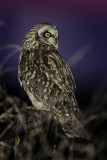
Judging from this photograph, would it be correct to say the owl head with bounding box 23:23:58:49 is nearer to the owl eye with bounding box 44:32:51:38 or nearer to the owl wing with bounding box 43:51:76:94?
the owl eye with bounding box 44:32:51:38

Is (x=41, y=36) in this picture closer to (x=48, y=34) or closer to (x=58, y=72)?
(x=48, y=34)

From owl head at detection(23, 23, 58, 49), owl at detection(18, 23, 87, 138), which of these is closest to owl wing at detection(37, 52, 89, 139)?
owl at detection(18, 23, 87, 138)

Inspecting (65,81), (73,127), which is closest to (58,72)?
(65,81)

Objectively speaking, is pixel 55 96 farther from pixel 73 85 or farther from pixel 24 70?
pixel 24 70

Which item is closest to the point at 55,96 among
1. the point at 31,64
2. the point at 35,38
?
the point at 31,64

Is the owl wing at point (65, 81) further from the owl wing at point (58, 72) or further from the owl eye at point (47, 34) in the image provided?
Answer: the owl eye at point (47, 34)

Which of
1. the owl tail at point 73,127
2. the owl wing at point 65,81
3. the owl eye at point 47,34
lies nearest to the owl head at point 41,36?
the owl eye at point 47,34
